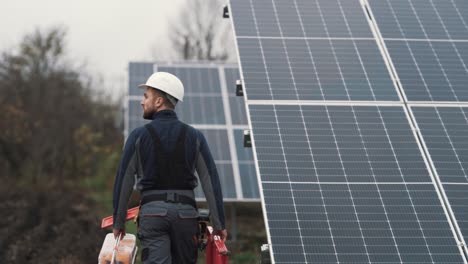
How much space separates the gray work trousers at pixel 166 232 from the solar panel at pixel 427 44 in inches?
173

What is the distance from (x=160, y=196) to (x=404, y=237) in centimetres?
294

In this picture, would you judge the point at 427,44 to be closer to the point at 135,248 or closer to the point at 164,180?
the point at 164,180

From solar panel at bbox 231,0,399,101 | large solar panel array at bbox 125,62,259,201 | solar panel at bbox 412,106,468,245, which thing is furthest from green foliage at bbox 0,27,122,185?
solar panel at bbox 412,106,468,245

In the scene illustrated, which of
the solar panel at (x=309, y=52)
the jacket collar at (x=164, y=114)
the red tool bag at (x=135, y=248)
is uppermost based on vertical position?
the solar panel at (x=309, y=52)

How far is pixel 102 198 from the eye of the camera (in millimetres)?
25406

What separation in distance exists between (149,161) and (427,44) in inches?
226

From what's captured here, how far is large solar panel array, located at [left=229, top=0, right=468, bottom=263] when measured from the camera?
26.7 ft

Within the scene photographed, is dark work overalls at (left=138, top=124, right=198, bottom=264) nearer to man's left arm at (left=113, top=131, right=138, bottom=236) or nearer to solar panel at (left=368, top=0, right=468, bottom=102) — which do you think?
man's left arm at (left=113, top=131, right=138, bottom=236)

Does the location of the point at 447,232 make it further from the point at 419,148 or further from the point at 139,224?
the point at 139,224

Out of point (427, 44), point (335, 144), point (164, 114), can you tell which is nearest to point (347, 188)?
point (335, 144)

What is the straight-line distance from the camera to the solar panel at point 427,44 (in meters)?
10.1

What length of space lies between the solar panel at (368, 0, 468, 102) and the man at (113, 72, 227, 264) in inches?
163

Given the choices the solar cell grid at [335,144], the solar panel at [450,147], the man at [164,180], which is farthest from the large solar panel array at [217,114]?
the man at [164,180]

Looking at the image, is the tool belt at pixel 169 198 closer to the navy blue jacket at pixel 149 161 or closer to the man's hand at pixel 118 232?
the navy blue jacket at pixel 149 161
